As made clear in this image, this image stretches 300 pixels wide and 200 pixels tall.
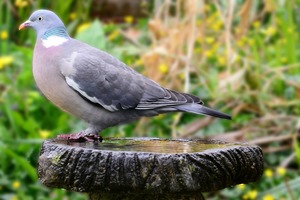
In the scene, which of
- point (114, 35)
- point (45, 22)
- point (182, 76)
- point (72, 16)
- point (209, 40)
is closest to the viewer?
point (45, 22)

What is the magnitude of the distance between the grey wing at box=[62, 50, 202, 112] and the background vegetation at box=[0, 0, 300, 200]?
166cm

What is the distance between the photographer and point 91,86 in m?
3.39

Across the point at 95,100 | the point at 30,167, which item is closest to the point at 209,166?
the point at 95,100

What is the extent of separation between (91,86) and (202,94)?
2567 millimetres

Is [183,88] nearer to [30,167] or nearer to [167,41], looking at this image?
[167,41]

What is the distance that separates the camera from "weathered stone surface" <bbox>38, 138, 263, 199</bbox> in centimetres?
262

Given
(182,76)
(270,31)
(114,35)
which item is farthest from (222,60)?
(114,35)

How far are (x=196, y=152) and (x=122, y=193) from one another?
1.02 ft

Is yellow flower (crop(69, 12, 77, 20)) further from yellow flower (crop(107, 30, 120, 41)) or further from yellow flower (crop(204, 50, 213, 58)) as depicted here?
yellow flower (crop(204, 50, 213, 58))

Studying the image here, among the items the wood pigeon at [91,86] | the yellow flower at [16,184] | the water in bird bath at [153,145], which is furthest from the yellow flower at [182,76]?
the water in bird bath at [153,145]

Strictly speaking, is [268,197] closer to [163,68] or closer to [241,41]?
[163,68]

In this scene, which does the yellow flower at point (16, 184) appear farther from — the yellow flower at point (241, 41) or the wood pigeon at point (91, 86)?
the yellow flower at point (241, 41)

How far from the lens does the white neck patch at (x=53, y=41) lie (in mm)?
3451

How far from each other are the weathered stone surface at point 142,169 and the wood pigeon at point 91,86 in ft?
1.59
